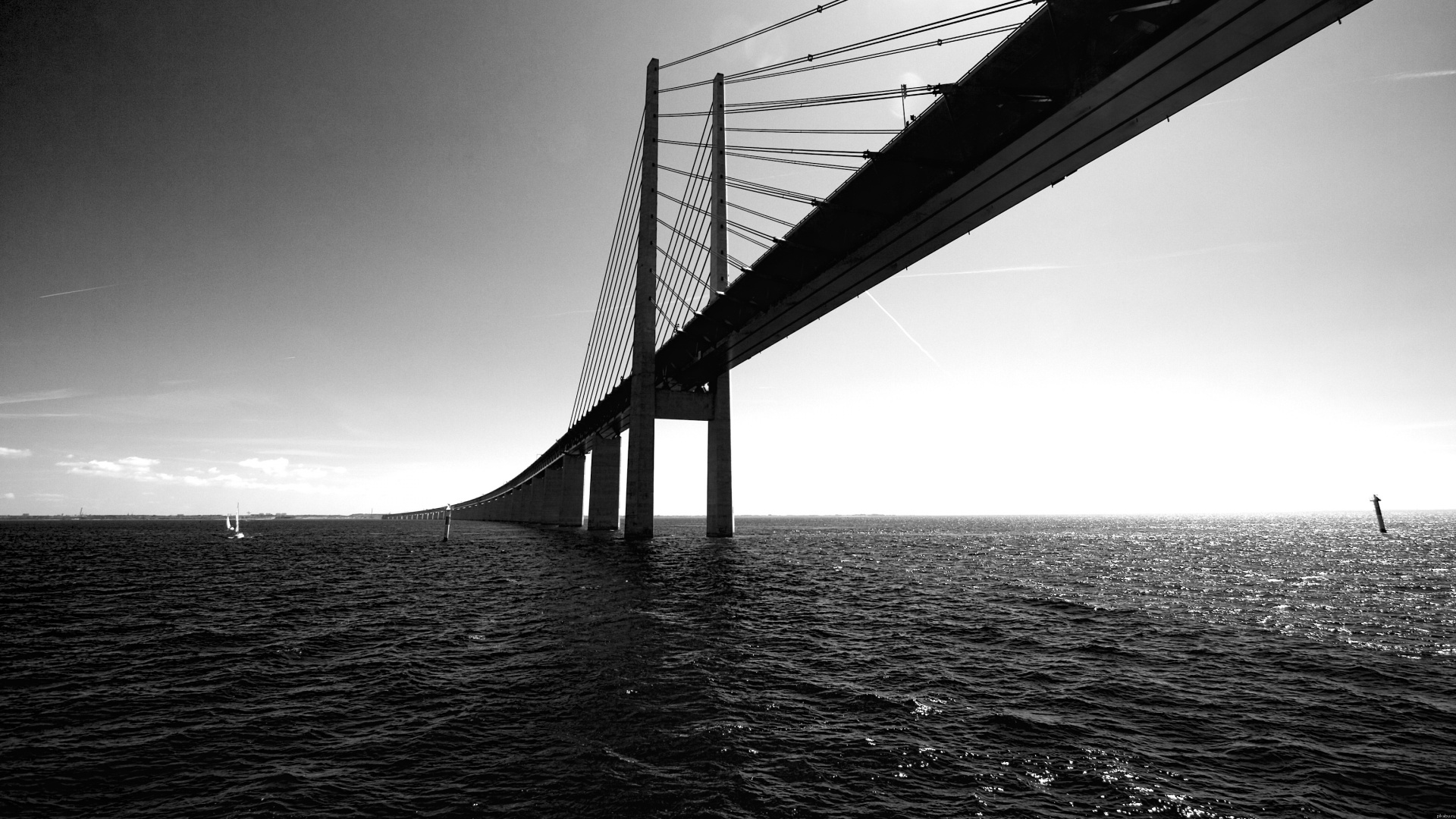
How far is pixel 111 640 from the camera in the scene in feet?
54.4

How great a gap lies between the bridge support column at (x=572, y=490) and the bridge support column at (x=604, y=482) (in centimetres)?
1865

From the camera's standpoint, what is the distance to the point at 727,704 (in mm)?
10711

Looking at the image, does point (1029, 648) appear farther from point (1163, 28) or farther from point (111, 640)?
point (111, 640)

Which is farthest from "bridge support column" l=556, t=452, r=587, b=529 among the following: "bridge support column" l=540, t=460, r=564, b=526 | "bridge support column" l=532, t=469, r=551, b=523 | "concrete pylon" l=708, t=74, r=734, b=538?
"concrete pylon" l=708, t=74, r=734, b=538

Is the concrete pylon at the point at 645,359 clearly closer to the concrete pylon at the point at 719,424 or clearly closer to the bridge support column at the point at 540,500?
the concrete pylon at the point at 719,424

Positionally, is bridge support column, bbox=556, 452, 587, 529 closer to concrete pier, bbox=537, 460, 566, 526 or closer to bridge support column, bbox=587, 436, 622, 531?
concrete pier, bbox=537, 460, 566, 526

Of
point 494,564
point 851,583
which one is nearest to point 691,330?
point 494,564

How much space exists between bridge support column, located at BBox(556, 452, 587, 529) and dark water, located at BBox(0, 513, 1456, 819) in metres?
71.6

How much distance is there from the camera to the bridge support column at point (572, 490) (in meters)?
96.6

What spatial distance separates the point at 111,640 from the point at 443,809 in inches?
648

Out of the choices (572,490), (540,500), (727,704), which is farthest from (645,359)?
(540,500)

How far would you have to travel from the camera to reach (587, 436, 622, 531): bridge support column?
74.2 m

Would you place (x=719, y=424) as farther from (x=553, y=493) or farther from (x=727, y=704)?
(x=553, y=493)

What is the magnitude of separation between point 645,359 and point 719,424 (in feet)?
31.6
